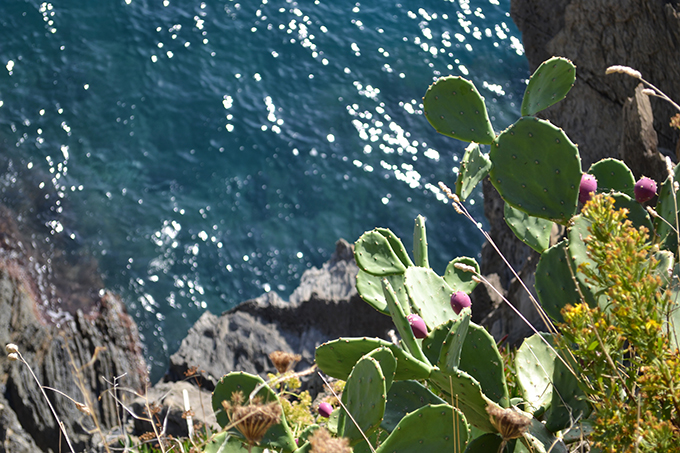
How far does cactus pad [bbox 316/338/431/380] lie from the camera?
6.30ft

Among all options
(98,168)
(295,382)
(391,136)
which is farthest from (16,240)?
(295,382)

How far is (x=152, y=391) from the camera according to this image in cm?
630

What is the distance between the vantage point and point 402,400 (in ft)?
6.52

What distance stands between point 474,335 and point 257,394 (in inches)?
29.4

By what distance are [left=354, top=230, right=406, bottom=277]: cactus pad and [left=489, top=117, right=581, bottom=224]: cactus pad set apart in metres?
0.55

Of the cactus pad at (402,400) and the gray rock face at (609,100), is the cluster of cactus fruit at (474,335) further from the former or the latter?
the gray rock face at (609,100)

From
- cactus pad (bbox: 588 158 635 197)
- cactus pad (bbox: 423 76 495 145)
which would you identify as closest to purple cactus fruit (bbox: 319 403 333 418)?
cactus pad (bbox: 423 76 495 145)

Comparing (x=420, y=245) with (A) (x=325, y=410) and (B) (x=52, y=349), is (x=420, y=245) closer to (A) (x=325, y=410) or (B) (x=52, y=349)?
(A) (x=325, y=410)

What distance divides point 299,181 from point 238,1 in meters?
5.56

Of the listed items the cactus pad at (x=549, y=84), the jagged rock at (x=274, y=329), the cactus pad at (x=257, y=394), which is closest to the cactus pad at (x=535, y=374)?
the cactus pad at (x=257, y=394)

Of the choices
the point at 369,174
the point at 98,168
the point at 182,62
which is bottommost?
the point at 369,174

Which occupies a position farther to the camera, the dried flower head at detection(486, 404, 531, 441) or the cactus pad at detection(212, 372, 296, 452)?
the cactus pad at detection(212, 372, 296, 452)

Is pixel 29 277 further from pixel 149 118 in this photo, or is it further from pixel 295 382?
pixel 295 382

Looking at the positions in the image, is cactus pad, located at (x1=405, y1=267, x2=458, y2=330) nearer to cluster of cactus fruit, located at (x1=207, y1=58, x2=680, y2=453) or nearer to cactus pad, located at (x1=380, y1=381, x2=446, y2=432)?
cluster of cactus fruit, located at (x1=207, y1=58, x2=680, y2=453)
